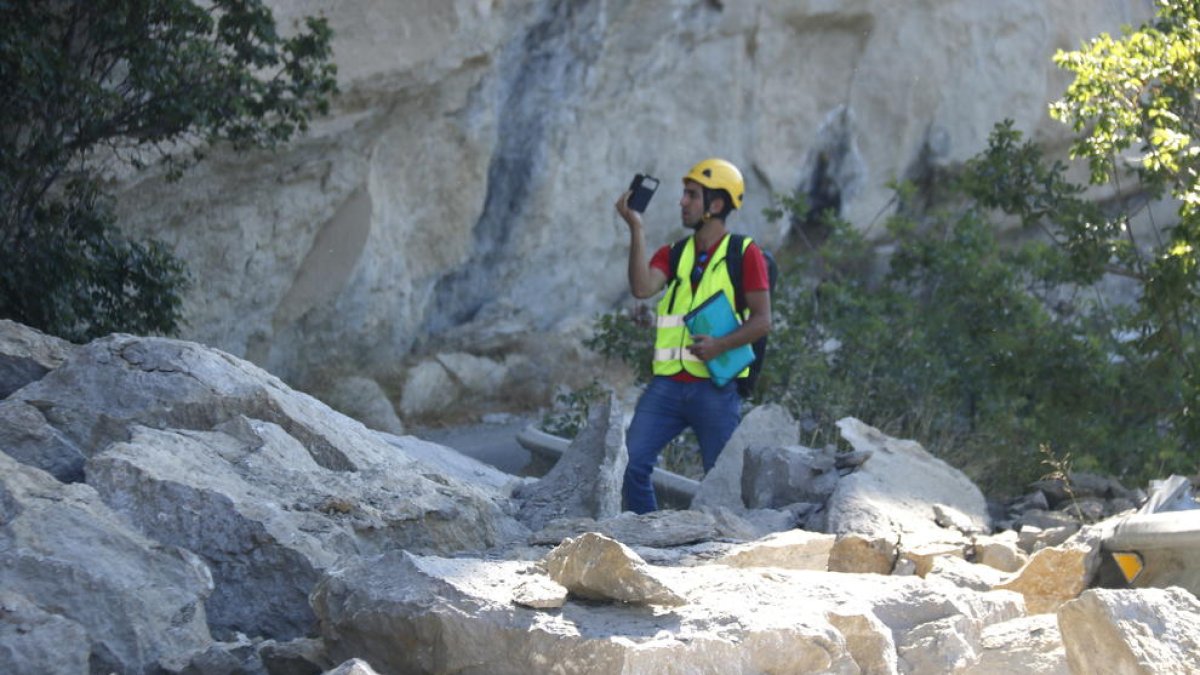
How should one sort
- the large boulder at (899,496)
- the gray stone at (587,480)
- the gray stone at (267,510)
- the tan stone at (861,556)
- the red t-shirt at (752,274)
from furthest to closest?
the red t-shirt at (752,274)
the large boulder at (899,496)
the gray stone at (587,480)
the tan stone at (861,556)
the gray stone at (267,510)

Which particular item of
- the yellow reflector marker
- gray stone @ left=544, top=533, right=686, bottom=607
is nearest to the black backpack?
the yellow reflector marker

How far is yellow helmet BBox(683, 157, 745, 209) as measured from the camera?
22.6 feet

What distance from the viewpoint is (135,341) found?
5273mm

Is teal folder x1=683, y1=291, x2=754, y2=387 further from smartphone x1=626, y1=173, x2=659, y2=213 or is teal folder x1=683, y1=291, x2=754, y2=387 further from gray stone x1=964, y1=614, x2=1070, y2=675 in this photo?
gray stone x1=964, y1=614, x2=1070, y2=675

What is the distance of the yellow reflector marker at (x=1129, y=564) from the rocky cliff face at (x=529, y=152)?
6853 millimetres

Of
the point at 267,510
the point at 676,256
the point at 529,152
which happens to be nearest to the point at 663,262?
the point at 676,256

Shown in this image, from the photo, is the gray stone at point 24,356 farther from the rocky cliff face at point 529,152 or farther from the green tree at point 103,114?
the rocky cliff face at point 529,152

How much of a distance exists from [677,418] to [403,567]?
10.2 ft

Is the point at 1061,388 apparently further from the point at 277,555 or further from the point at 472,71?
the point at 277,555

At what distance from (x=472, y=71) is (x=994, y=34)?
595 centimetres

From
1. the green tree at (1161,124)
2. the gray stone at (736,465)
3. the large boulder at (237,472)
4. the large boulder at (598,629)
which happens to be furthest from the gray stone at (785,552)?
the green tree at (1161,124)

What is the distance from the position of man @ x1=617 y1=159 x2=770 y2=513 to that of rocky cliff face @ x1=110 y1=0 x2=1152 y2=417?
4411 mm

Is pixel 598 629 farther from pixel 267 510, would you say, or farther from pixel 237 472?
pixel 237 472

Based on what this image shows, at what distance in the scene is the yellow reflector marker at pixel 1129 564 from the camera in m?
5.15
